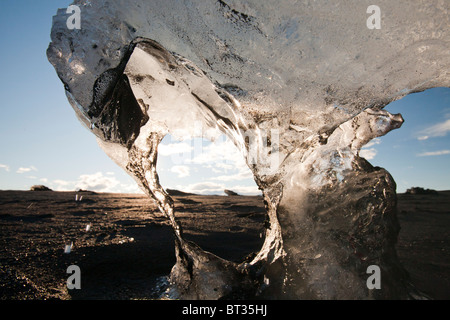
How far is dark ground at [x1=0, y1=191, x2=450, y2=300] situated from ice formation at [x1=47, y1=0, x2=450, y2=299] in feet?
1.05

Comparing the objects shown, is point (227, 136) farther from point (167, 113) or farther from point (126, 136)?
point (126, 136)

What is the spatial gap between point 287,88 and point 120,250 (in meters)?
1.99

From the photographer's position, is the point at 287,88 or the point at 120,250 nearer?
the point at 287,88

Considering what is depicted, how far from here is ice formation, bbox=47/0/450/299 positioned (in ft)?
5.73

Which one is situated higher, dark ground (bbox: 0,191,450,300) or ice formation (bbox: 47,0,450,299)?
ice formation (bbox: 47,0,450,299)

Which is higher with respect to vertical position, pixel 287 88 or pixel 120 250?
pixel 287 88

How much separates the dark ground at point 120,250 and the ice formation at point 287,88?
12.7 inches

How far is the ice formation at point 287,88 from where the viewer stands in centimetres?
175

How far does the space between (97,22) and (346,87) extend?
1.80 m

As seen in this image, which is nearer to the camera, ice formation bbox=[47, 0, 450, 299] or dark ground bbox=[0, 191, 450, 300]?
dark ground bbox=[0, 191, 450, 300]

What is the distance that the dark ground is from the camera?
162 centimetres

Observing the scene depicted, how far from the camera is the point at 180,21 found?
182 centimetres

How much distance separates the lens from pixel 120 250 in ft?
7.78
